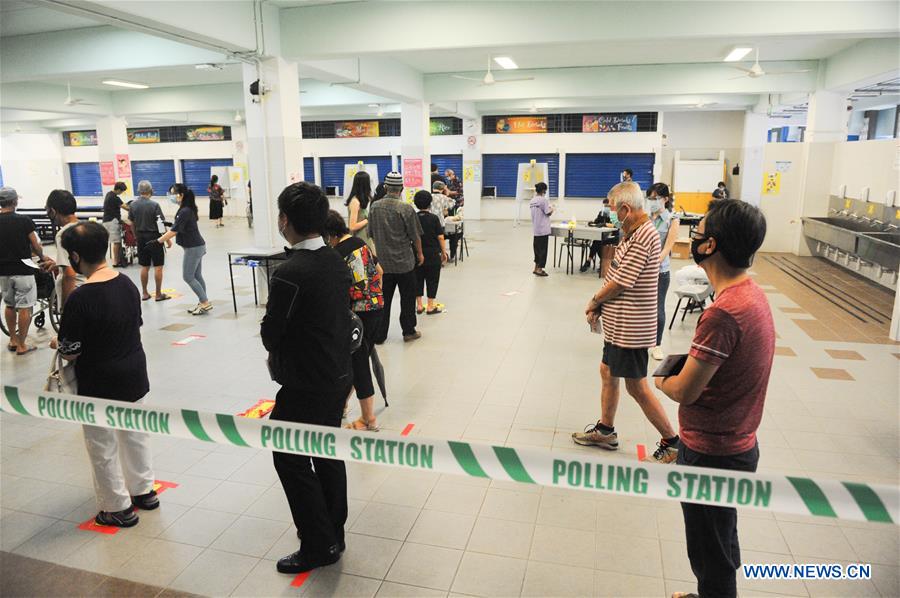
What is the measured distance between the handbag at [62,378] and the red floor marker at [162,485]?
0.81 metres

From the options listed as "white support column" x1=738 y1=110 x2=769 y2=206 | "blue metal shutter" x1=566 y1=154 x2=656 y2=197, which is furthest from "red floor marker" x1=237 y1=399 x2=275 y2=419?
"blue metal shutter" x1=566 y1=154 x2=656 y2=197

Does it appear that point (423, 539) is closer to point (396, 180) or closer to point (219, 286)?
point (396, 180)

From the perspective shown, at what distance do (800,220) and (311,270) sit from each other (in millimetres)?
11697

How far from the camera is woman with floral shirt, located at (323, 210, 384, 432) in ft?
11.6

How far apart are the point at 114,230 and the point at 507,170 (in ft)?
38.1

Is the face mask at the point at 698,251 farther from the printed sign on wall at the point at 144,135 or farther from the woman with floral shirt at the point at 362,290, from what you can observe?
the printed sign on wall at the point at 144,135

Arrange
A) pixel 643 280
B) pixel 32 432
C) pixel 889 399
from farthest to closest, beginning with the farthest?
pixel 889 399 < pixel 32 432 < pixel 643 280

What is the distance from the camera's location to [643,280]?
3.25 m

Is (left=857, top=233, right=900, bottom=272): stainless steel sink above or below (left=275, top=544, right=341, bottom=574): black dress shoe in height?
above

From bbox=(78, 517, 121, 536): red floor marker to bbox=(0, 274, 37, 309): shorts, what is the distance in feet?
11.8

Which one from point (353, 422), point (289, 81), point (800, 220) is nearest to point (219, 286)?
point (289, 81)

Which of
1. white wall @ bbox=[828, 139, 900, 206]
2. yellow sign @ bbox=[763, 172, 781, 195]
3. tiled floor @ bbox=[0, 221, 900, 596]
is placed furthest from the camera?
yellow sign @ bbox=[763, 172, 781, 195]

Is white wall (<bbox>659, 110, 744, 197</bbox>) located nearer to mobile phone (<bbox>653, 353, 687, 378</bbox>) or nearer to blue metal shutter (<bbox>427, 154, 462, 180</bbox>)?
blue metal shutter (<bbox>427, 154, 462, 180</bbox>)

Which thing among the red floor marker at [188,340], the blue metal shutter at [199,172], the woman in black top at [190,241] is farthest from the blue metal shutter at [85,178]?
the red floor marker at [188,340]
